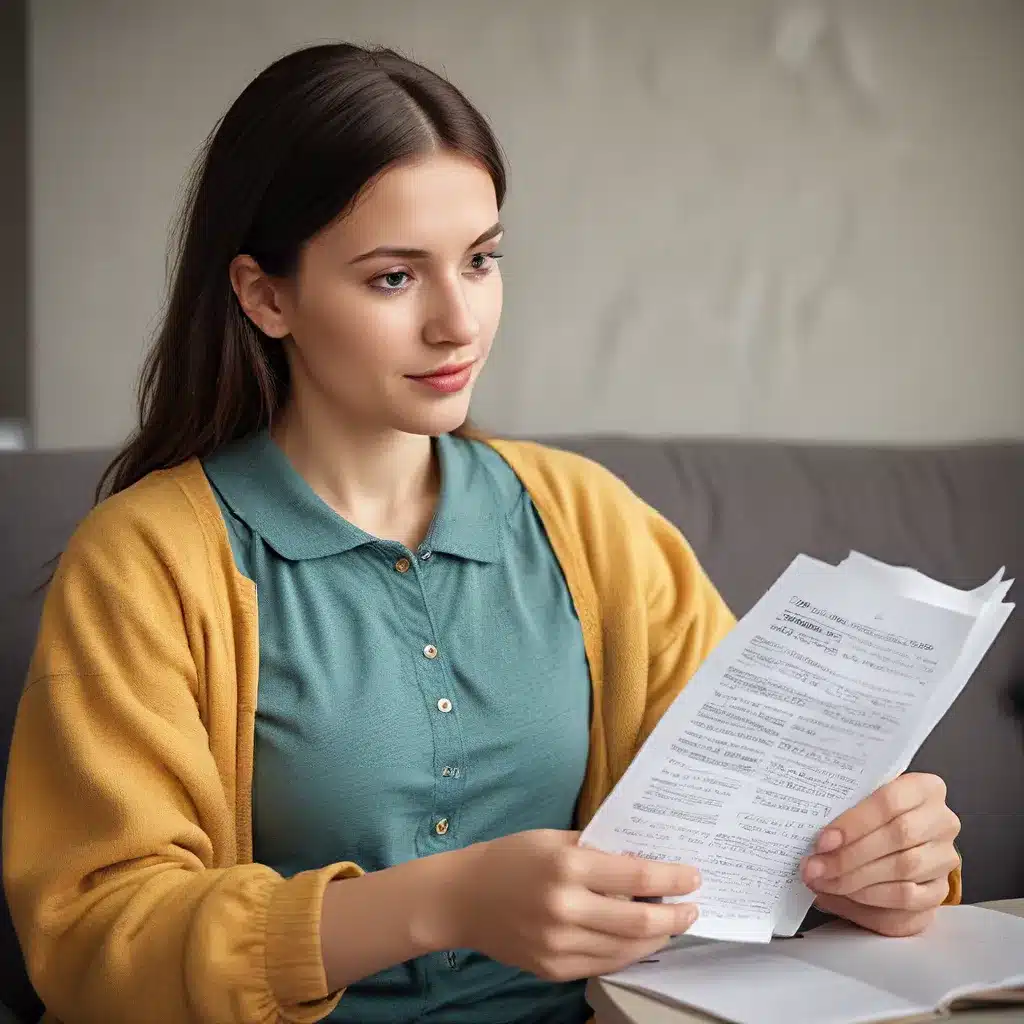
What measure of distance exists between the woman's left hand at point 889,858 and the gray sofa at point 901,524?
2.16ft

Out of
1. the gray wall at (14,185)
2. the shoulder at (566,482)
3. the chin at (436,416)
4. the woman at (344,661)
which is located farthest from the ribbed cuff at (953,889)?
the gray wall at (14,185)

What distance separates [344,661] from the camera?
1.21 m

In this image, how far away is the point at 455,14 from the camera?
7.98 feet

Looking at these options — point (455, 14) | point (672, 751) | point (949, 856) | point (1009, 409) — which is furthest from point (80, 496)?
point (1009, 409)

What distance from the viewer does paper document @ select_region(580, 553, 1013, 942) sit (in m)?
0.90

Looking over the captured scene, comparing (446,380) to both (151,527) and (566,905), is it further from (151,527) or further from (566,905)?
(566,905)

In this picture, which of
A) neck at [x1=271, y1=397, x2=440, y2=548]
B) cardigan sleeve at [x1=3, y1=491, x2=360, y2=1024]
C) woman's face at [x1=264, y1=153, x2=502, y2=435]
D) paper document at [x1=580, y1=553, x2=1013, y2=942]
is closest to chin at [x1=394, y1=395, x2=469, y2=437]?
woman's face at [x1=264, y1=153, x2=502, y2=435]

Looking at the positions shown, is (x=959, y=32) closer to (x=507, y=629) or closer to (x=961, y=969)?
(x=507, y=629)

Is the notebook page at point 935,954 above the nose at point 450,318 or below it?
below

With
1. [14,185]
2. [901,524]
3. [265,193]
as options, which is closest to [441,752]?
[265,193]

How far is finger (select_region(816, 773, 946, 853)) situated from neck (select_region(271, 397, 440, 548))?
469mm

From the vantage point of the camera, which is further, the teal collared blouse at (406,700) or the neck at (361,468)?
the neck at (361,468)

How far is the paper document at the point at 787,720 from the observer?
2.95 feet

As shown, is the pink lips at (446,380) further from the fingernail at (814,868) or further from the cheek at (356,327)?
the fingernail at (814,868)
